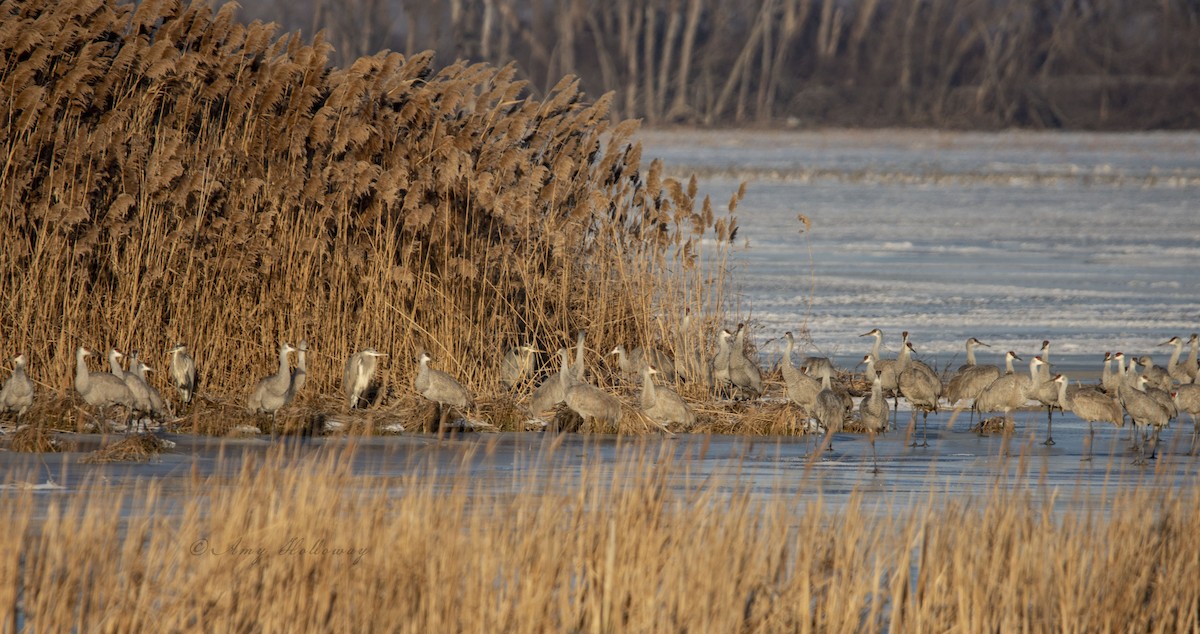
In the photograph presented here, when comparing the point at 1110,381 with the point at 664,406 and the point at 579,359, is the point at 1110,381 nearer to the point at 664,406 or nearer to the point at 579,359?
the point at 664,406

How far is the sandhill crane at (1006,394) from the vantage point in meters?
12.4

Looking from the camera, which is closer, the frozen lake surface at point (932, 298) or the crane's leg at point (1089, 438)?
the frozen lake surface at point (932, 298)

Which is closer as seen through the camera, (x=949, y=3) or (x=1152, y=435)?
(x=1152, y=435)

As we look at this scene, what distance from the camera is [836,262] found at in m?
26.0

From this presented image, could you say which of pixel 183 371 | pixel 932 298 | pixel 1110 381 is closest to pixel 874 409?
pixel 1110 381

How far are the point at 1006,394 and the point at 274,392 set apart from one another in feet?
15.5

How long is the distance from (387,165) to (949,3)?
90992mm

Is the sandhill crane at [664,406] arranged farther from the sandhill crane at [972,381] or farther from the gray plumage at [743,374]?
the sandhill crane at [972,381]

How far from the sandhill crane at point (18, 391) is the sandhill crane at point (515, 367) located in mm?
3108

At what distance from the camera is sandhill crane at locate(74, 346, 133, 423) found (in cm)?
1082

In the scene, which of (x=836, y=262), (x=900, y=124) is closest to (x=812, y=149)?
(x=900, y=124)

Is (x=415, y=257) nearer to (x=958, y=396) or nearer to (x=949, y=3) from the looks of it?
(x=958, y=396)

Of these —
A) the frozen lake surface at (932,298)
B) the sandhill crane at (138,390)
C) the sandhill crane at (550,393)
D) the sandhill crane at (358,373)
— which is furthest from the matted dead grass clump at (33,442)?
the sandhill crane at (550,393)
